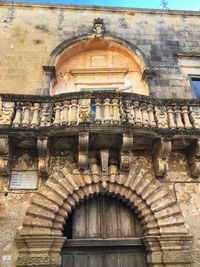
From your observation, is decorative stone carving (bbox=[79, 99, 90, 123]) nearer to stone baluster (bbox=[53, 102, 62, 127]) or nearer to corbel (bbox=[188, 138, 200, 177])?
stone baluster (bbox=[53, 102, 62, 127])

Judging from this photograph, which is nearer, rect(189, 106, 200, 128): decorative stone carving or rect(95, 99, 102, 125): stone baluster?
rect(95, 99, 102, 125): stone baluster

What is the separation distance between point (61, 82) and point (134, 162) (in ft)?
10.8

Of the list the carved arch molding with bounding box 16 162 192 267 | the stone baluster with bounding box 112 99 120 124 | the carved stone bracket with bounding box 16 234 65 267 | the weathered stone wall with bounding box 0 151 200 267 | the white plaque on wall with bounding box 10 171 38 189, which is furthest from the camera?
the white plaque on wall with bounding box 10 171 38 189

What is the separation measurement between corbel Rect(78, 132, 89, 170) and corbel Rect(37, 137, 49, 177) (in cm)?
67

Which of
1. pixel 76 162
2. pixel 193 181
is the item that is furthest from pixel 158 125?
pixel 76 162

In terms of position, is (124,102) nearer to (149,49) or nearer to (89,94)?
(89,94)

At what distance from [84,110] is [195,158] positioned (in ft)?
8.52

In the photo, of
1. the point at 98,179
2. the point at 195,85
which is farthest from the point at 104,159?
the point at 195,85

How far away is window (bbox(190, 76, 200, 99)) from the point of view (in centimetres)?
793

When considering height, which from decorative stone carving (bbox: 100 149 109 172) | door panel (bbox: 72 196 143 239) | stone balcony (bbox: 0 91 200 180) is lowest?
door panel (bbox: 72 196 143 239)

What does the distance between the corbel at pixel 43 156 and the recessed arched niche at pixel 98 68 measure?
2476 millimetres

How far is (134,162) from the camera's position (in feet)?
21.1

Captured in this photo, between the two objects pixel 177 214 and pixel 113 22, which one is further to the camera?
pixel 113 22

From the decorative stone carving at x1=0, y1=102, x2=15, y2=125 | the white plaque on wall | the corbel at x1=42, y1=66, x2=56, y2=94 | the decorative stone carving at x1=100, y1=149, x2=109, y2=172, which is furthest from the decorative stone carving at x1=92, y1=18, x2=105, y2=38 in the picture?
the white plaque on wall
